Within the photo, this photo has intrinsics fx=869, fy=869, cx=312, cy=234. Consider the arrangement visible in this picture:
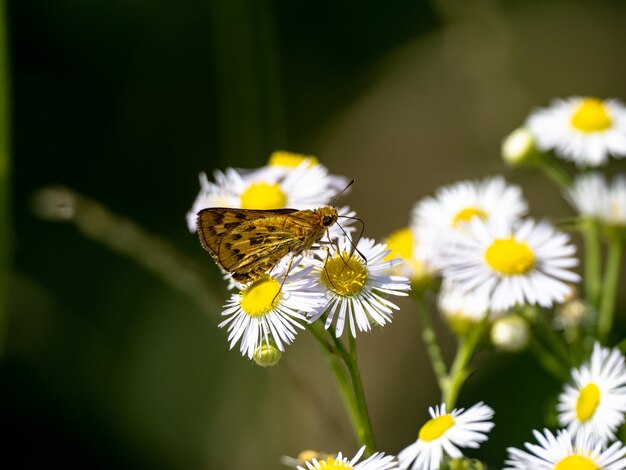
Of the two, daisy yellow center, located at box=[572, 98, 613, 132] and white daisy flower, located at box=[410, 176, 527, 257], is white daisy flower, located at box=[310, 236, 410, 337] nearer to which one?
white daisy flower, located at box=[410, 176, 527, 257]

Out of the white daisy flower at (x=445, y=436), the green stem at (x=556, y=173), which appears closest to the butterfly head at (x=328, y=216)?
the white daisy flower at (x=445, y=436)

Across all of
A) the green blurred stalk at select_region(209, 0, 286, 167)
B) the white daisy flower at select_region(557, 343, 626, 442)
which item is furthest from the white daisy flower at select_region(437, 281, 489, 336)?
the green blurred stalk at select_region(209, 0, 286, 167)

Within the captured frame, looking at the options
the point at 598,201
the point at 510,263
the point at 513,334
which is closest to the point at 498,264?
the point at 510,263

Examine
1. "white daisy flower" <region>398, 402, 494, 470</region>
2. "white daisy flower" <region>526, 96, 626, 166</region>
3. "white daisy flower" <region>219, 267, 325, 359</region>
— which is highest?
"white daisy flower" <region>526, 96, 626, 166</region>

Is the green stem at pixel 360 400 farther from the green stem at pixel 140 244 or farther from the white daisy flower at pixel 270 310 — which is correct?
the green stem at pixel 140 244

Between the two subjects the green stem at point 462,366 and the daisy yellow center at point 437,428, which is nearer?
the daisy yellow center at point 437,428

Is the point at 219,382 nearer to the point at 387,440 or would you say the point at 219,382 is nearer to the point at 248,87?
the point at 387,440
